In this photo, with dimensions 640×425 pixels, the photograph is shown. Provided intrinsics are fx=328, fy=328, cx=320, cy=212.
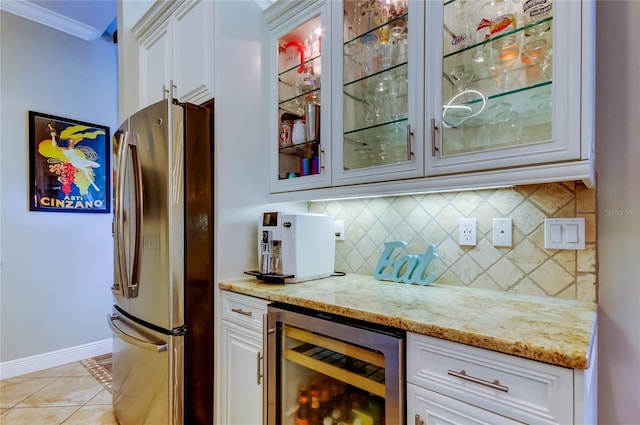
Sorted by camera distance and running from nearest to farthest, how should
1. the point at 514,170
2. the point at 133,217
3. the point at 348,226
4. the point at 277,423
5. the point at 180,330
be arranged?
1. the point at 514,170
2. the point at 277,423
3. the point at 180,330
4. the point at 133,217
5. the point at 348,226

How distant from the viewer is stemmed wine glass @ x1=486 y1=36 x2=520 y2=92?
1.13 m

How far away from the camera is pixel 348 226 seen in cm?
184

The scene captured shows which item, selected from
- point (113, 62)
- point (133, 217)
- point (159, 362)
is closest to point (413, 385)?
point (159, 362)

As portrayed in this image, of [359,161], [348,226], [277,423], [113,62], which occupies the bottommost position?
[277,423]

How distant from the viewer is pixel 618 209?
3.71 feet

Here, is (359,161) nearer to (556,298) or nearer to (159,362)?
(556,298)

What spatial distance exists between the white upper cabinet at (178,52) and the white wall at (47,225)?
1.10 m

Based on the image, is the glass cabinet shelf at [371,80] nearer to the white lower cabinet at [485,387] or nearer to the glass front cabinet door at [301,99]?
the glass front cabinet door at [301,99]

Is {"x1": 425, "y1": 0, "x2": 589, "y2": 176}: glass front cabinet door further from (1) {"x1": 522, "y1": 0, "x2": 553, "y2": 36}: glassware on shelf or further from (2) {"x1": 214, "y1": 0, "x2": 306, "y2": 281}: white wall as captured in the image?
(2) {"x1": 214, "y1": 0, "x2": 306, "y2": 281}: white wall

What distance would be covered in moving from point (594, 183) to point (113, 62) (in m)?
3.67

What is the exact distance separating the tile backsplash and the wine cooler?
59 cm

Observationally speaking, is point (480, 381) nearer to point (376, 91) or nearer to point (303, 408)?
point (303, 408)

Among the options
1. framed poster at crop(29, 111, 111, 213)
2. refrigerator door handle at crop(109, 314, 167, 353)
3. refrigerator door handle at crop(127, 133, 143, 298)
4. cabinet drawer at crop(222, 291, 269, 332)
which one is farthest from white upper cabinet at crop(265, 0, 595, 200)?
framed poster at crop(29, 111, 111, 213)

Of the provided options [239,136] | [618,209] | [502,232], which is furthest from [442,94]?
[239,136]
